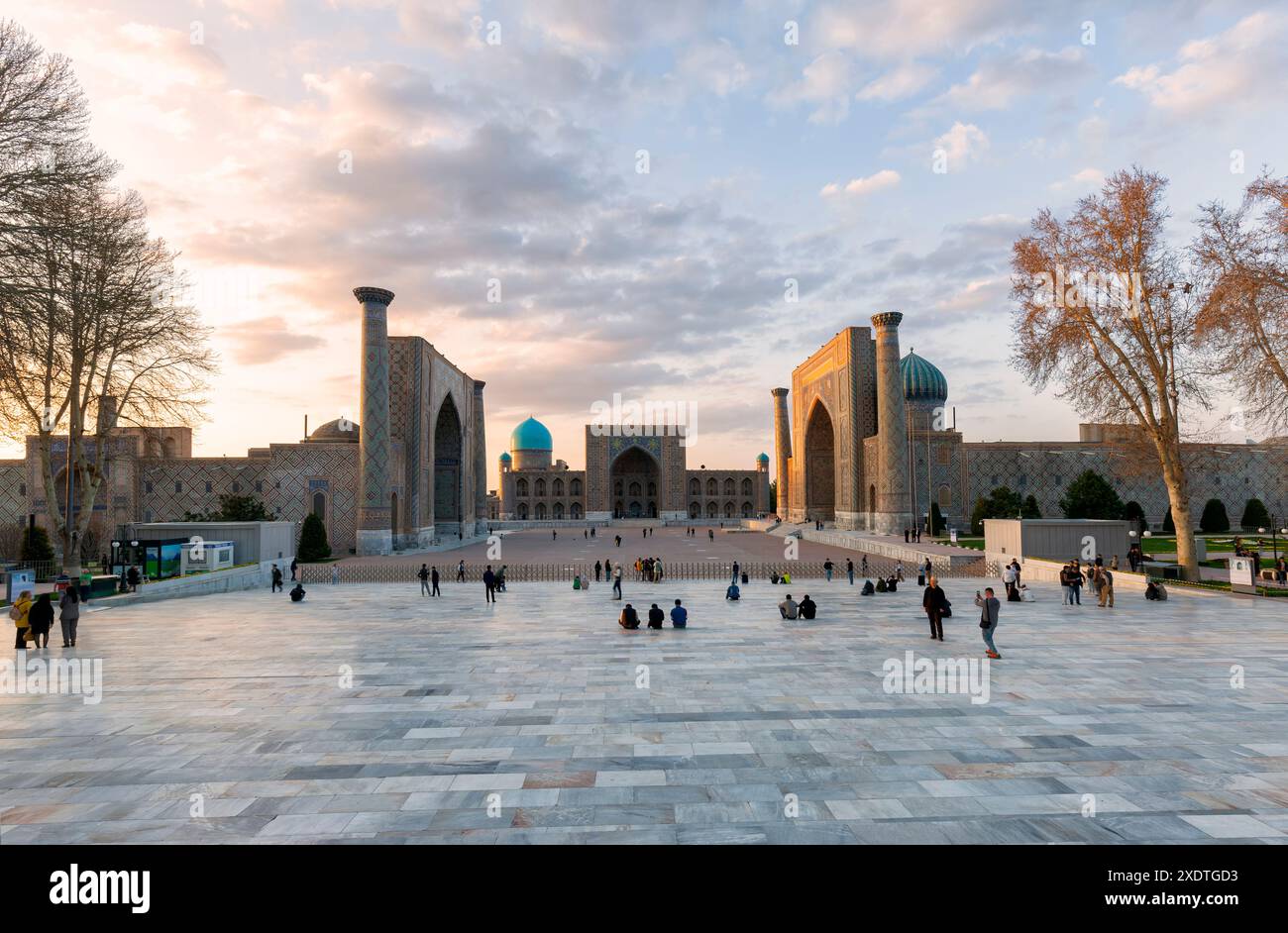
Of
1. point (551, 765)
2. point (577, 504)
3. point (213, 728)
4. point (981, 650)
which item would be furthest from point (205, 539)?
point (577, 504)

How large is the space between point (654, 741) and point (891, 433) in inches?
1424

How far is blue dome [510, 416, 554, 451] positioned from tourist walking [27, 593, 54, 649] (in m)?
66.6

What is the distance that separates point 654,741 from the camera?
6191 millimetres

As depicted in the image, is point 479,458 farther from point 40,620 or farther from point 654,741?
point 654,741

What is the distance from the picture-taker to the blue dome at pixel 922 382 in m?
48.9

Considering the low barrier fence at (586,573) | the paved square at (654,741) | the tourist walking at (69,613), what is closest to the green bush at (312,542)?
the low barrier fence at (586,573)

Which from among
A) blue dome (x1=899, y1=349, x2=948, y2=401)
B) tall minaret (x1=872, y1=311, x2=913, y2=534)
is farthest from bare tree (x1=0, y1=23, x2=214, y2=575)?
blue dome (x1=899, y1=349, x2=948, y2=401)

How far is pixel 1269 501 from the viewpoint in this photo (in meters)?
46.0

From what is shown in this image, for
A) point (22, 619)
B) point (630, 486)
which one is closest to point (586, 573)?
point (22, 619)

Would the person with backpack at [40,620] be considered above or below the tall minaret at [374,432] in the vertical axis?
below

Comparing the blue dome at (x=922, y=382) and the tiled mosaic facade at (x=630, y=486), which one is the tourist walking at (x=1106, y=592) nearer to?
the blue dome at (x=922, y=382)

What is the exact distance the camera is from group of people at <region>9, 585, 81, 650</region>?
10.7 metres

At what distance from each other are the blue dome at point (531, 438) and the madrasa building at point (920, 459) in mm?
35338
